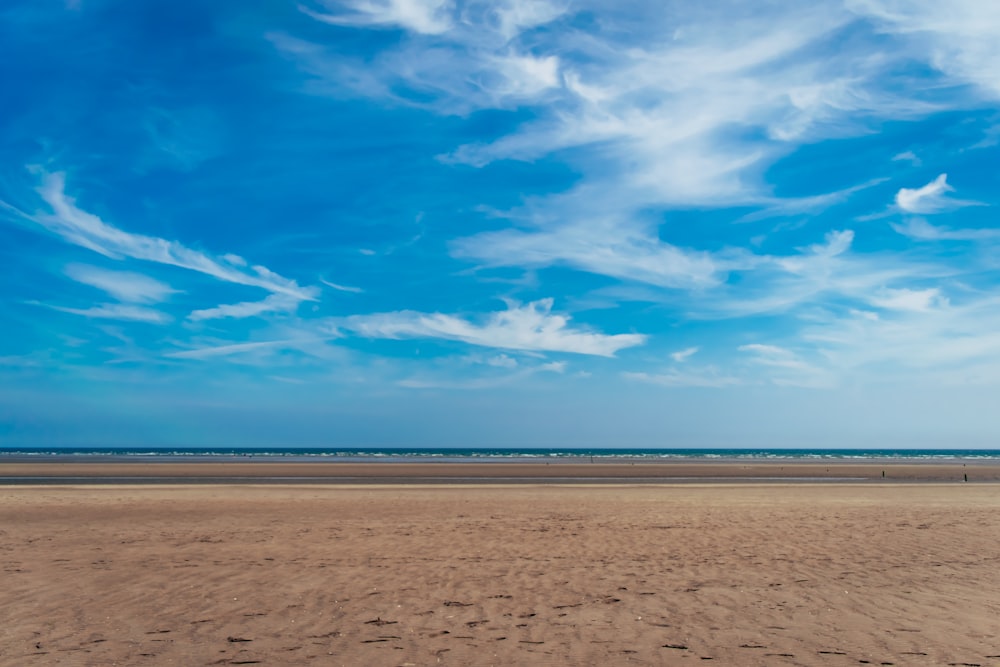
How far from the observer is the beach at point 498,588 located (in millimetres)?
8688

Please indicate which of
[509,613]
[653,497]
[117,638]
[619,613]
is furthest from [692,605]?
[653,497]

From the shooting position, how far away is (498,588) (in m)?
11.8

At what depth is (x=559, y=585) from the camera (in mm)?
12023

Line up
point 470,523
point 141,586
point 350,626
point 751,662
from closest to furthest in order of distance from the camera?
1. point 751,662
2. point 350,626
3. point 141,586
4. point 470,523

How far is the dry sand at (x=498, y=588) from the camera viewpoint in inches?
342

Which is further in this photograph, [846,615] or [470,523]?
[470,523]

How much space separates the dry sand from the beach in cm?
5

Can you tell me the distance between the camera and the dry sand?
28.5 feet

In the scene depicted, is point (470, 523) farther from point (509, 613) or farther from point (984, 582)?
point (984, 582)

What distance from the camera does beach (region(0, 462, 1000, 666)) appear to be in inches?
342

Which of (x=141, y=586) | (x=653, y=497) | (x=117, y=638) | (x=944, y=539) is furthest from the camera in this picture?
(x=653, y=497)

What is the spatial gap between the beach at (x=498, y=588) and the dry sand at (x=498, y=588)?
50 millimetres

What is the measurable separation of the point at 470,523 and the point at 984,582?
12221mm

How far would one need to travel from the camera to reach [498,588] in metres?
11.8
